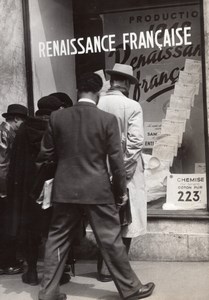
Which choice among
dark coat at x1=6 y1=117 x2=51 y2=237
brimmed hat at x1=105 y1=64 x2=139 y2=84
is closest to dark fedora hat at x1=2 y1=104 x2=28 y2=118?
dark coat at x1=6 y1=117 x2=51 y2=237

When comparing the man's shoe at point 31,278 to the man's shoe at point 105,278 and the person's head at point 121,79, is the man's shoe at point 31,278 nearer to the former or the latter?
the man's shoe at point 105,278

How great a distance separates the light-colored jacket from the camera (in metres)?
5.91

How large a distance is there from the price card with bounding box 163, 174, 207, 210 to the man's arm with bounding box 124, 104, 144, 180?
1.25 metres

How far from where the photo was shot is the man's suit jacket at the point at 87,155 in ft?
17.3

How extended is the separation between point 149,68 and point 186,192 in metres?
1.54

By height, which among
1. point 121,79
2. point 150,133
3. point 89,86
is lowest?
point 150,133

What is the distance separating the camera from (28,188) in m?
6.07

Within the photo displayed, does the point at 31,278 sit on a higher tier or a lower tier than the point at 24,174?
lower

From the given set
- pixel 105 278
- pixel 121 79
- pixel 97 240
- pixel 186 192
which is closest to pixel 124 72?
pixel 121 79

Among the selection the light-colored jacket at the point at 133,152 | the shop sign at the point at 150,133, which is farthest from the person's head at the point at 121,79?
the shop sign at the point at 150,133

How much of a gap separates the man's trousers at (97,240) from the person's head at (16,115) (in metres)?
1.39

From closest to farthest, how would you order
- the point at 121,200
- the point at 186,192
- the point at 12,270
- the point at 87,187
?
1. the point at 87,187
2. the point at 121,200
3. the point at 12,270
4. the point at 186,192

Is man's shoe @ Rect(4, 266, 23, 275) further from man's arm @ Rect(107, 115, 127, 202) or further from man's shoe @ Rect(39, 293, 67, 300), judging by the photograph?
man's arm @ Rect(107, 115, 127, 202)

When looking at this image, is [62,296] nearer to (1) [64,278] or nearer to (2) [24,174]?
(1) [64,278]
